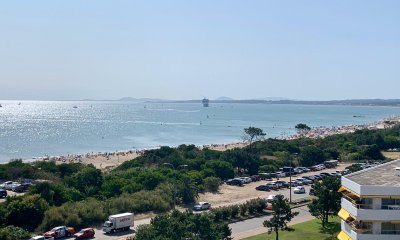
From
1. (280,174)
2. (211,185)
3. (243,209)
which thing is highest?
(243,209)

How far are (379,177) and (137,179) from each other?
105 feet

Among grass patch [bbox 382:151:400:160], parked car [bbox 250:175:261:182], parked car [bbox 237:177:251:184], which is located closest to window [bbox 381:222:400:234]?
parked car [bbox 237:177:251:184]

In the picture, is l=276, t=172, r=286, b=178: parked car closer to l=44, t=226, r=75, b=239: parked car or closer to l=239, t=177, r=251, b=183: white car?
l=239, t=177, r=251, b=183: white car

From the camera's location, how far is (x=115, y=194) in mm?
49312

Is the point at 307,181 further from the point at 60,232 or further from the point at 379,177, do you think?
the point at 379,177

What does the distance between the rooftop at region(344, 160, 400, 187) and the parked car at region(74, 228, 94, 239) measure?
20.2 meters

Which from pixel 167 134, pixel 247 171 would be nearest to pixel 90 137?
pixel 167 134

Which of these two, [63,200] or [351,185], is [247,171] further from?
[351,185]

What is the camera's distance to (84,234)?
37031mm

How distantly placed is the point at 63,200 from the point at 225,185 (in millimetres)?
22853

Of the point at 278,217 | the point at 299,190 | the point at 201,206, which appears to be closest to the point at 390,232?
the point at 278,217

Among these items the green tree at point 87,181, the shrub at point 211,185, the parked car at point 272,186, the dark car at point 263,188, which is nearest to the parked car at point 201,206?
the shrub at point 211,185

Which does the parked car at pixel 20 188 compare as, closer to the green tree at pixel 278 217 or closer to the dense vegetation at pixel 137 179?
the dense vegetation at pixel 137 179

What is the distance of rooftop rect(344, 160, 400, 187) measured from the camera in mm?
25391
